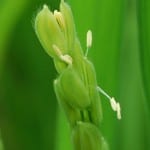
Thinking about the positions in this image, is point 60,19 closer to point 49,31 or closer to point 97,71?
point 49,31

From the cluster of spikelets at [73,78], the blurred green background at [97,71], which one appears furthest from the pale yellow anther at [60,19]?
the blurred green background at [97,71]

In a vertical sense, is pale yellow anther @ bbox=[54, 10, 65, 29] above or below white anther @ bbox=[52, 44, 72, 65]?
above

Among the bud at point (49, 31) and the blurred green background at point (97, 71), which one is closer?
the bud at point (49, 31)

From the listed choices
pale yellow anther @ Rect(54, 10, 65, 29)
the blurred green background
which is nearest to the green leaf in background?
the blurred green background

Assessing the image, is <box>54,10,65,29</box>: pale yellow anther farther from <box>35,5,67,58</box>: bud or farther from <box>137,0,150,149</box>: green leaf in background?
<box>137,0,150,149</box>: green leaf in background

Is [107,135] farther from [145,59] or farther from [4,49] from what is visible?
[4,49]

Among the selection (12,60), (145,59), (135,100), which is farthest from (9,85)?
(145,59)

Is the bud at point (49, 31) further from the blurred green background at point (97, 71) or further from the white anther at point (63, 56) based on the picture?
the blurred green background at point (97, 71)
